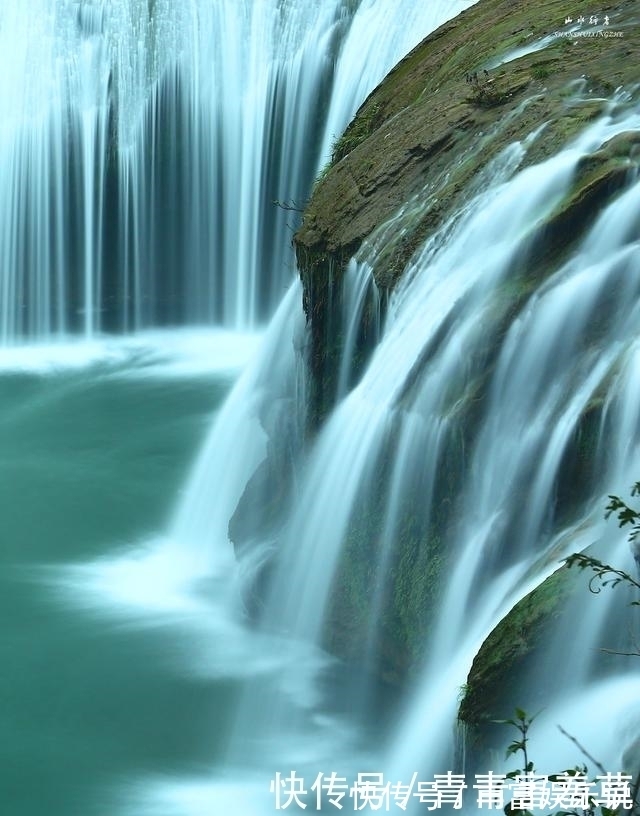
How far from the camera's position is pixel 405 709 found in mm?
8266

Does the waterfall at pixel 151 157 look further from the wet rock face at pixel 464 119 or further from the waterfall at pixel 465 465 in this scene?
the waterfall at pixel 465 465

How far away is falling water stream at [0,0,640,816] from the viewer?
7504 mm

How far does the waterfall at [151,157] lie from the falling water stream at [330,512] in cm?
117

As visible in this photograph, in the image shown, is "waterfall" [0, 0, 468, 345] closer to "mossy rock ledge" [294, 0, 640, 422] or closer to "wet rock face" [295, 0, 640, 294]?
"wet rock face" [295, 0, 640, 294]

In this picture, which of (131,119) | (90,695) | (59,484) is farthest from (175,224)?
(90,695)

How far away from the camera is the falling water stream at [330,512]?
24.6ft

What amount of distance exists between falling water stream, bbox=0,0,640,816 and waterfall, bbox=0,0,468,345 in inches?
46.2

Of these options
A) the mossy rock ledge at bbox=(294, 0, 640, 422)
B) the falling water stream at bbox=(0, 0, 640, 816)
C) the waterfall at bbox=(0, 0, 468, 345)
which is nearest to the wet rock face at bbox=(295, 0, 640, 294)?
the mossy rock ledge at bbox=(294, 0, 640, 422)

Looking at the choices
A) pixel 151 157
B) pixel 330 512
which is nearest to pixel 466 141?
pixel 330 512

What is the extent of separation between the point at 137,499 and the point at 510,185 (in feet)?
17.9

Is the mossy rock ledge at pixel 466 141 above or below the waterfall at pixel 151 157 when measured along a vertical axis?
below

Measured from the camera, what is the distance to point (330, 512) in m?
9.41

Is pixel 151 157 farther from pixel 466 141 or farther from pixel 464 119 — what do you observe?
pixel 466 141

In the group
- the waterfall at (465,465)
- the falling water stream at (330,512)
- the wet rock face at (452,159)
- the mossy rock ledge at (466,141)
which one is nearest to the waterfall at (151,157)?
the falling water stream at (330,512)
